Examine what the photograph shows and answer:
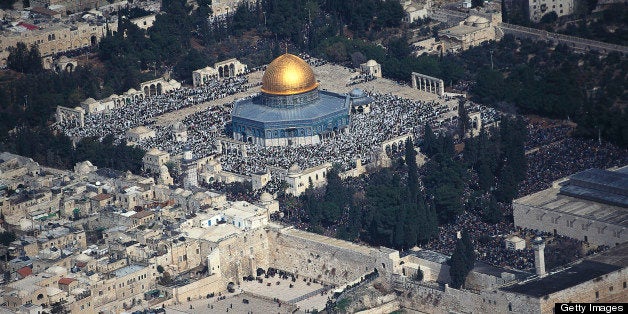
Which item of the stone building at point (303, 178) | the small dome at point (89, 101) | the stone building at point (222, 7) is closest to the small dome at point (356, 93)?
the stone building at point (303, 178)

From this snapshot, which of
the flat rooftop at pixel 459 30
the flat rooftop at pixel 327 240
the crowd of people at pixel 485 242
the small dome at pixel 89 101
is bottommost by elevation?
the crowd of people at pixel 485 242

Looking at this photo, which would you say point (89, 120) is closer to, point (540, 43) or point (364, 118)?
point (364, 118)

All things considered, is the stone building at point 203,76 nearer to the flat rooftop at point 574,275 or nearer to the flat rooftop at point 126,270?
the flat rooftop at point 126,270

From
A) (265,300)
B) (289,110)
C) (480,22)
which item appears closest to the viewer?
(265,300)

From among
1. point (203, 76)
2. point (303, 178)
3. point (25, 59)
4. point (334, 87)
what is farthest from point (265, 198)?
point (25, 59)

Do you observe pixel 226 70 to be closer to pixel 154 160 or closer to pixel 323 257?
pixel 154 160
